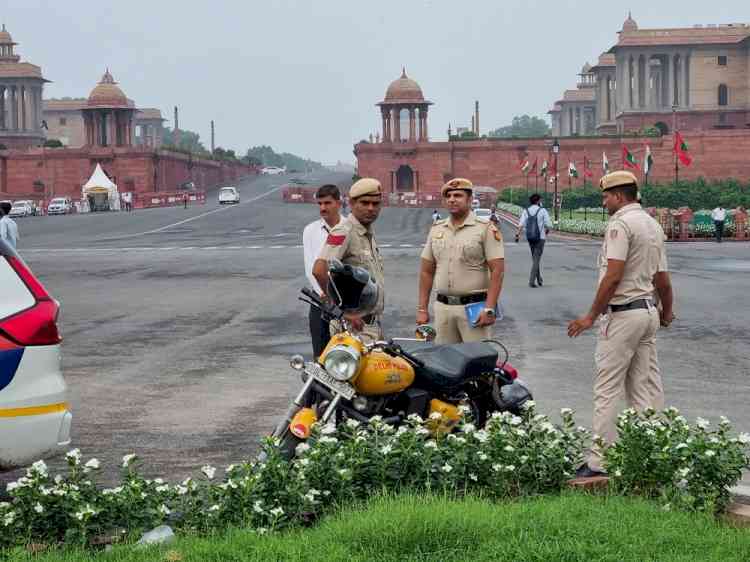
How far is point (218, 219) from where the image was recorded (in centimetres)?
5916

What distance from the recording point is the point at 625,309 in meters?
7.09

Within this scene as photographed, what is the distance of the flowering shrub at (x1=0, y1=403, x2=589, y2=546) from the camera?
17.6ft

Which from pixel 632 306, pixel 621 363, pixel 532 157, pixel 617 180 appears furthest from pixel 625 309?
pixel 532 157

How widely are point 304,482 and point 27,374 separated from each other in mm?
1590

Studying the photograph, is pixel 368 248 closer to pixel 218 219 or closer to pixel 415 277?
pixel 415 277

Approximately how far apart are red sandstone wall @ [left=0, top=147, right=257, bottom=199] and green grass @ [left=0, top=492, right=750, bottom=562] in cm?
8525

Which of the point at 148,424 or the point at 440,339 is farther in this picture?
the point at 148,424

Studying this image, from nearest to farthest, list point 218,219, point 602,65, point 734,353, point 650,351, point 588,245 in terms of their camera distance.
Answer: point 650,351, point 734,353, point 588,245, point 218,219, point 602,65

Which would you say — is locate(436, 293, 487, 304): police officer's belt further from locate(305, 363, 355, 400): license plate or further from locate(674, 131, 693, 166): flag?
locate(674, 131, 693, 166): flag

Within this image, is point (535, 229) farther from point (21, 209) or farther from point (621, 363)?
point (21, 209)

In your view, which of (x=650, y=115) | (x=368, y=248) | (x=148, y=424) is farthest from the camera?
(x=650, y=115)

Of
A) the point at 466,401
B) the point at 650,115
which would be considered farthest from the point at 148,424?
the point at 650,115

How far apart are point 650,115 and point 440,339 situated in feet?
334

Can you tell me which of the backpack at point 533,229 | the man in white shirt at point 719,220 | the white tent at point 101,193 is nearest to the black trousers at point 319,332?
the backpack at point 533,229
